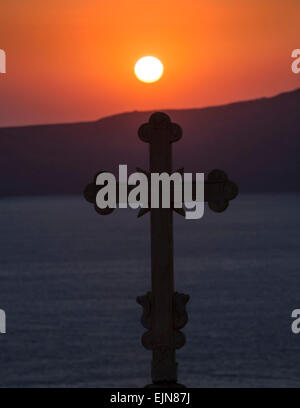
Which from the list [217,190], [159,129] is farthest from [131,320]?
[159,129]

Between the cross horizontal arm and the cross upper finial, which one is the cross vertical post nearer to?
the cross upper finial

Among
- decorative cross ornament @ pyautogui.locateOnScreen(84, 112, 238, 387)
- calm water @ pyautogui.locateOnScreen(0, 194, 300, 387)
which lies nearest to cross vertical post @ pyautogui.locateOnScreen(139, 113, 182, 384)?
decorative cross ornament @ pyautogui.locateOnScreen(84, 112, 238, 387)

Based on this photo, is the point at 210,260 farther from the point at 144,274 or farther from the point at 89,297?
the point at 89,297

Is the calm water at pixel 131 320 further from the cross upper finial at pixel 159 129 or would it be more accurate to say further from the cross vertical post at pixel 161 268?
the cross upper finial at pixel 159 129

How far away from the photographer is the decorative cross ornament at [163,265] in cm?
599

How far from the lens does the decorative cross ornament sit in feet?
19.7

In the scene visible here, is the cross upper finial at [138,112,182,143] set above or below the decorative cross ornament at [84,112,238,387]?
above

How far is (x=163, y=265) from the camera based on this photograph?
20.1 ft

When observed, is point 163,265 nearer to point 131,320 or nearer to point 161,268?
point 161,268

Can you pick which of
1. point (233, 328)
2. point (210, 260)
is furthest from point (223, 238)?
point (233, 328)

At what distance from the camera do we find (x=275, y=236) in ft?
636

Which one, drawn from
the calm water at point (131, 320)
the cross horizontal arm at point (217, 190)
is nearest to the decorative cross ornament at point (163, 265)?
the cross horizontal arm at point (217, 190)
